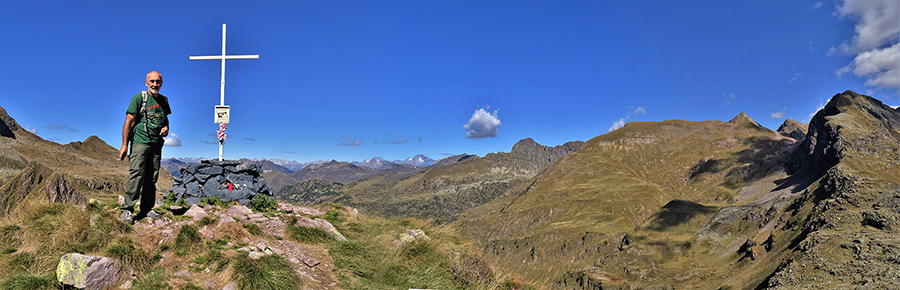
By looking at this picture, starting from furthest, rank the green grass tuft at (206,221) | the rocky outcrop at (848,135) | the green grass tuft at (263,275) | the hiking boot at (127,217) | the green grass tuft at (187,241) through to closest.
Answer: the rocky outcrop at (848,135) → the green grass tuft at (206,221) → the hiking boot at (127,217) → the green grass tuft at (187,241) → the green grass tuft at (263,275)

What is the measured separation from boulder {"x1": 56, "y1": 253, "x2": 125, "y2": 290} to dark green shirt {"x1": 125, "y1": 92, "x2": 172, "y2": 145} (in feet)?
10.3

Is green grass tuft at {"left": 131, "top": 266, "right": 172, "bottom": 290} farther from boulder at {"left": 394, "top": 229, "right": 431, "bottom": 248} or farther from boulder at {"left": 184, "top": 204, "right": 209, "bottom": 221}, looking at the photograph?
boulder at {"left": 394, "top": 229, "right": 431, "bottom": 248}

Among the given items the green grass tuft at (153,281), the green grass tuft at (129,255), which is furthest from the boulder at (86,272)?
the green grass tuft at (153,281)

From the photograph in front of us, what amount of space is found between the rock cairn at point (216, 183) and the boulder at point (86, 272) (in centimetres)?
746

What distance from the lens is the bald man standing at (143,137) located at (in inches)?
375

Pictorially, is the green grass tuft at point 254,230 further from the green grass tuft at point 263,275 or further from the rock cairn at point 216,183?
the rock cairn at point 216,183

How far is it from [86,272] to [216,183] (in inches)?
345

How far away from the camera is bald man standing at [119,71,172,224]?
953 cm

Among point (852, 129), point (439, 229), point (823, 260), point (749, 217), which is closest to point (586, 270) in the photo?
point (749, 217)

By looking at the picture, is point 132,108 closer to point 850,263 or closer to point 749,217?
point 850,263

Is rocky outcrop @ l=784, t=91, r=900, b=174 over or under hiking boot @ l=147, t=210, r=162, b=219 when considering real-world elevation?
over

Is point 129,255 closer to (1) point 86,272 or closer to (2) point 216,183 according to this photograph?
(1) point 86,272

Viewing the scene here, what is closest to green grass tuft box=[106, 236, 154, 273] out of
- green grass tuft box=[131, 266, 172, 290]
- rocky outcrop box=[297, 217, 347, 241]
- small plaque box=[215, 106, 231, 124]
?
green grass tuft box=[131, 266, 172, 290]

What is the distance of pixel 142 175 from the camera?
31.9ft
